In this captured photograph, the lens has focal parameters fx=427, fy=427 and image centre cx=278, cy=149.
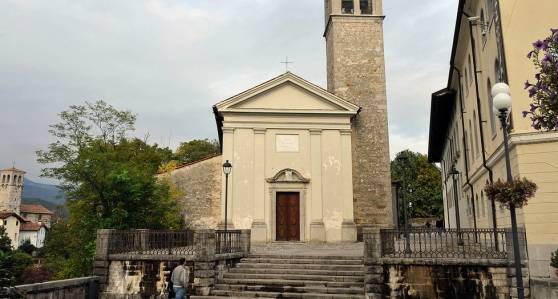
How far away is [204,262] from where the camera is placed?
12.9 m

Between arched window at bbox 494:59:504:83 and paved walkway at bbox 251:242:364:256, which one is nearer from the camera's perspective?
arched window at bbox 494:59:504:83

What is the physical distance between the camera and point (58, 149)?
24.7 m

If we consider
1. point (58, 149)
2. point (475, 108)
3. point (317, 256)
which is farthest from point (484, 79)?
point (58, 149)

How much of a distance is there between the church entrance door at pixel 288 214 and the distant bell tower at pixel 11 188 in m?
97.3

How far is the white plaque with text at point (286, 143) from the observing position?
24500mm

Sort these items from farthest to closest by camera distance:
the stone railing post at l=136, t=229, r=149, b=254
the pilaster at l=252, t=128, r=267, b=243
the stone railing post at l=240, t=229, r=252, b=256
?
the pilaster at l=252, t=128, r=267, b=243 → the stone railing post at l=240, t=229, r=252, b=256 → the stone railing post at l=136, t=229, r=149, b=254

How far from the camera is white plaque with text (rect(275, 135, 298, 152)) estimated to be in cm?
2450

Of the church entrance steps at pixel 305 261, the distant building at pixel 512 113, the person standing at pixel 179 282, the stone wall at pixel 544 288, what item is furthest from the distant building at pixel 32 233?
the stone wall at pixel 544 288

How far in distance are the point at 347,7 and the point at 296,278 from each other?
2265 cm

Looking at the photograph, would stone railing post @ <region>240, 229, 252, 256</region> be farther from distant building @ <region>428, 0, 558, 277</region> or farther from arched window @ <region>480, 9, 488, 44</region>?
arched window @ <region>480, 9, 488, 44</region>

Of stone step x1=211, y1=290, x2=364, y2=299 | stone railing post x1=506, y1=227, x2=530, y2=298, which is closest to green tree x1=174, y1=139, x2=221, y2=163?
stone step x1=211, y1=290, x2=364, y2=299

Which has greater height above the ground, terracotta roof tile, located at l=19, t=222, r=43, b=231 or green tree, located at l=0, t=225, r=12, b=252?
terracotta roof tile, located at l=19, t=222, r=43, b=231

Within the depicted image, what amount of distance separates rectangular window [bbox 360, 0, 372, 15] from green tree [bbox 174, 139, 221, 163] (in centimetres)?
2725

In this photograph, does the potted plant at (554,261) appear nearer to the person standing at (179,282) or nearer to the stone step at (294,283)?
the stone step at (294,283)
